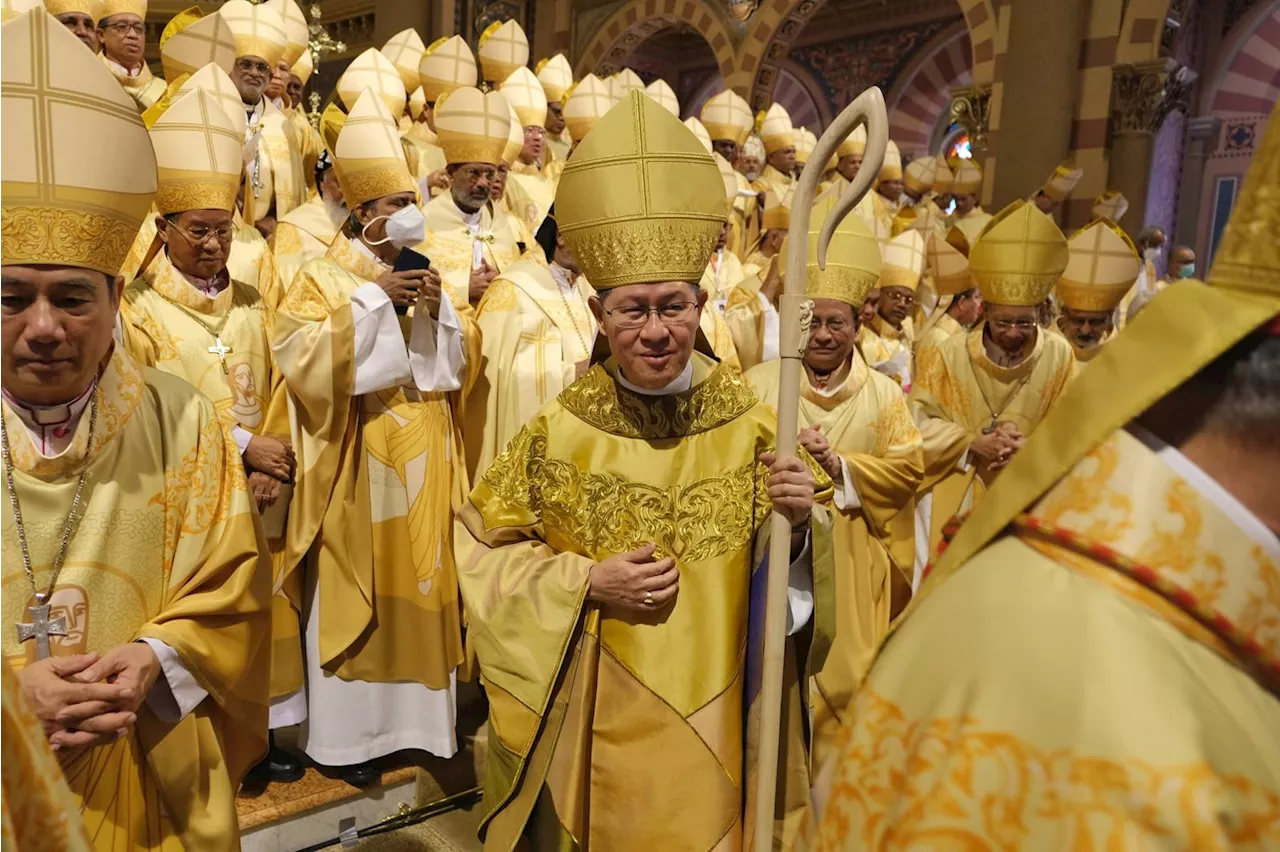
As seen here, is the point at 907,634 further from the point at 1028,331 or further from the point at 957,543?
the point at 1028,331

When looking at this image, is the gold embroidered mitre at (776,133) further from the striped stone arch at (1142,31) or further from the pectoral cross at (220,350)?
the pectoral cross at (220,350)

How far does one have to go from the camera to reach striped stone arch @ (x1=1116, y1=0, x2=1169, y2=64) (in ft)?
38.0

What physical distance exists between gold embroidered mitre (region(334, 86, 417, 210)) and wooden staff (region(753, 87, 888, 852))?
242cm

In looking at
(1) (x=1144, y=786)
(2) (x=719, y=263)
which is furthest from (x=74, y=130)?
(2) (x=719, y=263)

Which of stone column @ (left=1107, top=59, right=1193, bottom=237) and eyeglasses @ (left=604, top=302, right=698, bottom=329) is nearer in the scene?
eyeglasses @ (left=604, top=302, right=698, bottom=329)

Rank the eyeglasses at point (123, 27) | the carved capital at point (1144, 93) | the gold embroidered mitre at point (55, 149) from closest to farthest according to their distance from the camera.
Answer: the gold embroidered mitre at point (55, 149) → the eyeglasses at point (123, 27) → the carved capital at point (1144, 93)

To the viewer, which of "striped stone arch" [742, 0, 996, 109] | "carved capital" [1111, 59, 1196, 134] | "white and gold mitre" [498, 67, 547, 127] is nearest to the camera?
"white and gold mitre" [498, 67, 547, 127]

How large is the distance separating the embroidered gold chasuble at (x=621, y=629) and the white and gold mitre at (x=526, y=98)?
20.3ft

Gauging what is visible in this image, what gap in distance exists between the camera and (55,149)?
5.91 feet

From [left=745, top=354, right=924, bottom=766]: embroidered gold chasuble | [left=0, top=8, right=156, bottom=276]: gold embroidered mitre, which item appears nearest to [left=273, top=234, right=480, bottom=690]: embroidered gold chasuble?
[left=745, top=354, right=924, bottom=766]: embroidered gold chasuble

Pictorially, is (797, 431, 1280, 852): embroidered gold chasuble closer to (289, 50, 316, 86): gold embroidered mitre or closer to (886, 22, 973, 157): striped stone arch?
(289, 50, 316, 86): gold embroidered mitre

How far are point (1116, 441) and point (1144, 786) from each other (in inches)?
12.2

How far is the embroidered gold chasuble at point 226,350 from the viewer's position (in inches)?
132

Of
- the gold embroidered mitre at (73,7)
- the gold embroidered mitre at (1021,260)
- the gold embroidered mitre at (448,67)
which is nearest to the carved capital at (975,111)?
the gold embroidered mitre at (448,67)
